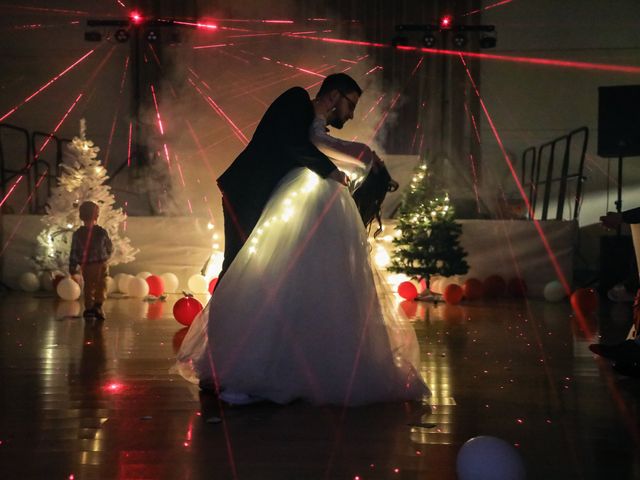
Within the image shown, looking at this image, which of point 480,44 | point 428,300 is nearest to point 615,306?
point 428,300

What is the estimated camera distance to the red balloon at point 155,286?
770cm

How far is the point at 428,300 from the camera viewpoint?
7602 mm

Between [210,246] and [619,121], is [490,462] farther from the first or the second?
[619,121]

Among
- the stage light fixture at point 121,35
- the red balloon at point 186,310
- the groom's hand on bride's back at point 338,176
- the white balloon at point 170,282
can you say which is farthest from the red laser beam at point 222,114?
the groom's hand on bride's back at point 338,176

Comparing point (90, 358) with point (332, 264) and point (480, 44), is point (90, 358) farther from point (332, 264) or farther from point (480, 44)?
point (480, 44)

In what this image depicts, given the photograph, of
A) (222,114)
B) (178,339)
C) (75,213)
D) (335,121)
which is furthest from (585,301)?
(222,114)

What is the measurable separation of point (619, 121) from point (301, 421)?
6550 millimetres

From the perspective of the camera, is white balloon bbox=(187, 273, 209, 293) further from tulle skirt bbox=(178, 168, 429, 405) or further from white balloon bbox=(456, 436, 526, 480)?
white balloon bbox=(456, 436, 526, 480)

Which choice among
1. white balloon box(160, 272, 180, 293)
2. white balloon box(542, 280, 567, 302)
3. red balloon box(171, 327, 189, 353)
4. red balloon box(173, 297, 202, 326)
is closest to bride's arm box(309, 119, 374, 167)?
red balloon box(171, 327, 189, 353)

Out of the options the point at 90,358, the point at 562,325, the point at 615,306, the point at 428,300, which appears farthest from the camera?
the point at 428,300

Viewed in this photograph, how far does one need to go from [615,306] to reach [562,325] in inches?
66.2

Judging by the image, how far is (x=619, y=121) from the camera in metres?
8.13

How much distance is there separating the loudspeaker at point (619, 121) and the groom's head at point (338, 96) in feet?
18.6

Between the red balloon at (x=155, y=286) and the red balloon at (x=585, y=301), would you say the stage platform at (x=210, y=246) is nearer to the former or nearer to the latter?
the red balloon at (x=155, y=286)
